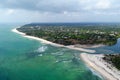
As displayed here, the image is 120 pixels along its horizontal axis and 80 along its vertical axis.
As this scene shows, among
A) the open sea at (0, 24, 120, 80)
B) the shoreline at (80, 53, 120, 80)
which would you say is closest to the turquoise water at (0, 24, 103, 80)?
the open sea at (0, 24, 120, 80)

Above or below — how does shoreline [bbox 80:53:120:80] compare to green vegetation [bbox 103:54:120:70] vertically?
below

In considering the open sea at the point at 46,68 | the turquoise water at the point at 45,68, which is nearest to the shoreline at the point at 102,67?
the open sea at the point at 46,68

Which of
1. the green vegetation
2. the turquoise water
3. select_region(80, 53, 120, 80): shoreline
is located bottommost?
the turquoise water

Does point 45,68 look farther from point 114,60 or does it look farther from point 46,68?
point 114,60

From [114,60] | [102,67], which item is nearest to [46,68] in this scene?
[102,67]

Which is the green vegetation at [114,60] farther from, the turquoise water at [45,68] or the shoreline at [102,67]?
the turquoise water at [45,68]

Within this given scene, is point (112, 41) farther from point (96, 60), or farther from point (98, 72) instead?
point (98, 72)

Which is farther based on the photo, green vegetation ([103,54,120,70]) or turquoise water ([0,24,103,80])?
green vegetation ([103,54,120,70])

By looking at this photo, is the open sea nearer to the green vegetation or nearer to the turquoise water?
the turquoise water
